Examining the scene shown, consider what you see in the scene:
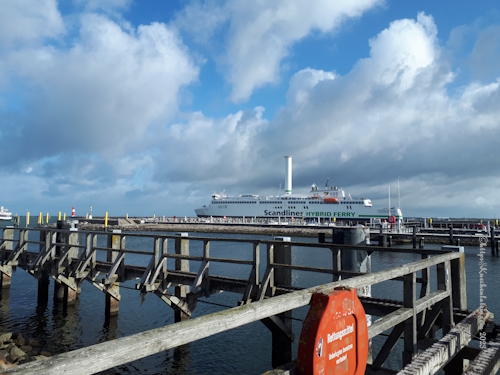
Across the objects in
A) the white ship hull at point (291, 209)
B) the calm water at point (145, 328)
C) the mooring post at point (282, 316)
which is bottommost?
the calm water at point (145, 328)

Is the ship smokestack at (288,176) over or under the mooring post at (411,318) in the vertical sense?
over

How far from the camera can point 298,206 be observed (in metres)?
90.7

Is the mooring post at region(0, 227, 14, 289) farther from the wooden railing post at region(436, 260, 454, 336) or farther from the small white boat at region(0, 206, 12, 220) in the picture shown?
the small white boat at region(0, 206, 12, 220)

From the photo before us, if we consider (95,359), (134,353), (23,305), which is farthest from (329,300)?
(23,305)

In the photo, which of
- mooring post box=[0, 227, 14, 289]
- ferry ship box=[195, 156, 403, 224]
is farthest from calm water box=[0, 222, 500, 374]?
ferry ship box=[195, 156, 403, 224]

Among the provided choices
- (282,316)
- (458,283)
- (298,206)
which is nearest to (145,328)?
(282,316)

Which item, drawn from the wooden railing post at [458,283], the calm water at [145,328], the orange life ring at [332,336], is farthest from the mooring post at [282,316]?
the orange life ring at [332,336]

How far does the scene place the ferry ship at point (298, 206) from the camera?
3337 inches

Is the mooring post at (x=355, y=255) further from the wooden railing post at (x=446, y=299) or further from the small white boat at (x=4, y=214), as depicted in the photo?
the small white boat at (x=4, y=214)

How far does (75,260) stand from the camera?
40.0 feet

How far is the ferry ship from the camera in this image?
8475 centimetres

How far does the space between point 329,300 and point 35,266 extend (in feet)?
43.0

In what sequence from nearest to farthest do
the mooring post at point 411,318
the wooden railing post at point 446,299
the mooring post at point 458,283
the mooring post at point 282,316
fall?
the mooring post at point 411,318, the wooden railing post at point 446,299, the mooring post at point 458,283, the mooring post at point 282,316

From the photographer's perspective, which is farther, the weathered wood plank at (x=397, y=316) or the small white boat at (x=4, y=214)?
the small white boat at (x=4, y=214)
